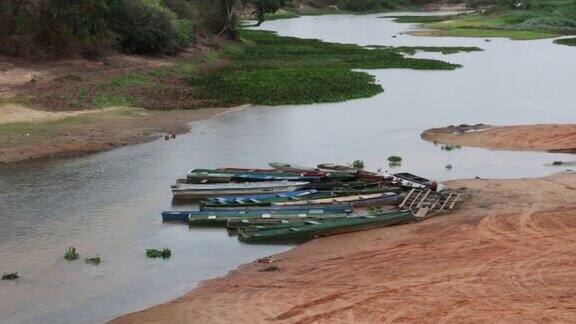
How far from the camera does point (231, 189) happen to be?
882 inches

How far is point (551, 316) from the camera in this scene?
13.2m

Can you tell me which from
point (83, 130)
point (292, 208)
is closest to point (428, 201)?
point (292, 208)

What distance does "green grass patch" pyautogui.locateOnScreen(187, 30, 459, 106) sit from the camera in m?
41.4

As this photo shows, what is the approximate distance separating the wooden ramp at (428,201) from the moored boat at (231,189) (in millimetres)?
2918

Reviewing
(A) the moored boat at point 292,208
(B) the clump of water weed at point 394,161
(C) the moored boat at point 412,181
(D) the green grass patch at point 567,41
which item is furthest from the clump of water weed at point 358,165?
(D) the green grass patch at point 567,41

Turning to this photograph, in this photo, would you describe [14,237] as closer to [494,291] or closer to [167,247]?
[167,247]

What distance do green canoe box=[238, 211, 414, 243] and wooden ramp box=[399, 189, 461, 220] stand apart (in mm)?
750

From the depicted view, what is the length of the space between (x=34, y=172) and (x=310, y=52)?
41.5 m

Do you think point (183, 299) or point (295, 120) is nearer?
point (183, 299)

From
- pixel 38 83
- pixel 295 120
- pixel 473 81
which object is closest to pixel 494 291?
pixel 295 120

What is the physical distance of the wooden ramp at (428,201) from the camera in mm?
20438

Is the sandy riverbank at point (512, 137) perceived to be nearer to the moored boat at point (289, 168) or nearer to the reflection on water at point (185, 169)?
the reflection on water at point (185, 169)

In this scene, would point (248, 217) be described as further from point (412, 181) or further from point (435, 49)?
point (435, 49)

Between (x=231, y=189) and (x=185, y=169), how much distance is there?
4268 millimetres
